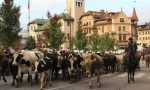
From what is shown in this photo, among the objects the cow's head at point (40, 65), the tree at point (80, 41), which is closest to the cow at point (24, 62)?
the cow's head at point (40, 65)

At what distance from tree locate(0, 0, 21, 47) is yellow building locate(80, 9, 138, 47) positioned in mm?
90816

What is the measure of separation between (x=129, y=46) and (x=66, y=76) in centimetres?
477

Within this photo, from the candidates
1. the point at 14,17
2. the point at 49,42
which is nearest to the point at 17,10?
the point at 14,17

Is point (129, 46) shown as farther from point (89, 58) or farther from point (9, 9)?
point (9, 9)

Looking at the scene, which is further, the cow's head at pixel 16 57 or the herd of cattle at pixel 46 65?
the cow's head at pixel 16 57

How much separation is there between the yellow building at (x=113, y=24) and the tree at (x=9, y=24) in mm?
90816

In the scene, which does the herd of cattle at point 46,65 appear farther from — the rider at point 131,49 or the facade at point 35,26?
the facade at point 35,26

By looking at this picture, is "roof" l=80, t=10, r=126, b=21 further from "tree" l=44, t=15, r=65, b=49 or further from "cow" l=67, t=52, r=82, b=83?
"cow" l=67, t=52, r=82, b=83

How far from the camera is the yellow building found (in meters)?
135

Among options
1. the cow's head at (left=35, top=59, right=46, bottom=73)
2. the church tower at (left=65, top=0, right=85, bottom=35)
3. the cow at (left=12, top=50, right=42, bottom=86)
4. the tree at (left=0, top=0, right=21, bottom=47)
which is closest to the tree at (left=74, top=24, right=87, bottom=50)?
the tree at (left=0, top=0, right=21, bottom=47)

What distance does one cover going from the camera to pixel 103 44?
94312 mm

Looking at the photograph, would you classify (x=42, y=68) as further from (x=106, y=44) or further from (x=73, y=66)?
(x=106, y=44)

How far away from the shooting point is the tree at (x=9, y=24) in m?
42.2

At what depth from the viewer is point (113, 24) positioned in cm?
13488
